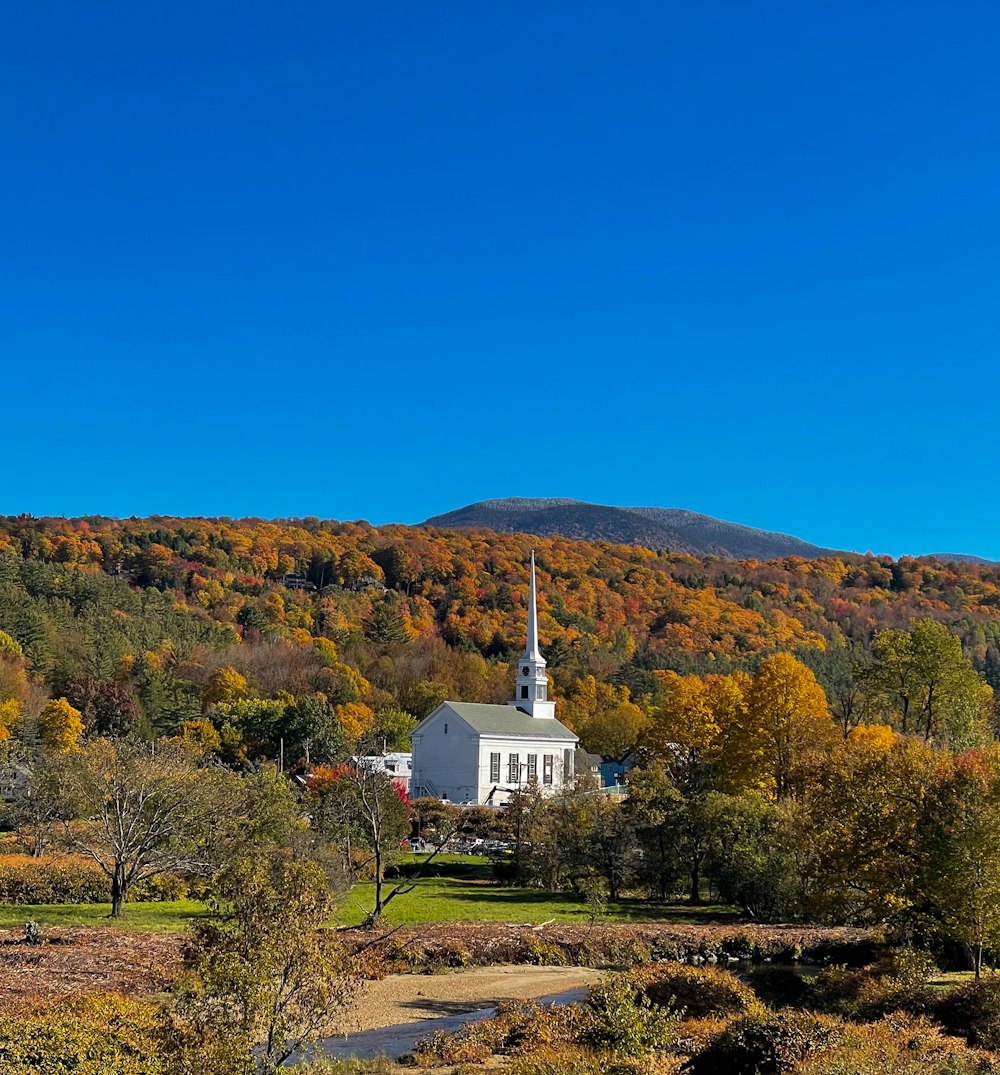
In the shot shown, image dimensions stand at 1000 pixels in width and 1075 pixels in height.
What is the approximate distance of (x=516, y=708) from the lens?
9431cm

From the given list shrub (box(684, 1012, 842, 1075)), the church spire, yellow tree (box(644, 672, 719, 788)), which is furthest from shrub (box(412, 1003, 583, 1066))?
the church spire

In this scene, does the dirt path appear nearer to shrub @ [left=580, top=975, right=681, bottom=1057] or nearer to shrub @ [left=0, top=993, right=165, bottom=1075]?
shrub @ [left=0, top=993, right=165, bottom=1075]

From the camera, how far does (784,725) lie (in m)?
62.1

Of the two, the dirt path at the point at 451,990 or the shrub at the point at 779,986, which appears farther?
the shrub at the point at 779,986

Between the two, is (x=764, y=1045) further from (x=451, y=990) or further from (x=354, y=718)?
(x=354, y=718)

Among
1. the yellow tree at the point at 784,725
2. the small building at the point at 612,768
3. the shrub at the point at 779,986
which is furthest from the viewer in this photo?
the small building at the point at 612,768

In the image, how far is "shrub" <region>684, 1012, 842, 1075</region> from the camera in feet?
65.6

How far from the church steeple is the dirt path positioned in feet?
191

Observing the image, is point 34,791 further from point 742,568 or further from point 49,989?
point 742,568

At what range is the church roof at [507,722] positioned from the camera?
88.7 m

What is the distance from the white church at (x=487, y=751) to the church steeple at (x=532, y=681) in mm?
104

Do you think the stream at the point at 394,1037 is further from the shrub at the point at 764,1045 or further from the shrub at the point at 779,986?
the shrub at the point at 764,1045

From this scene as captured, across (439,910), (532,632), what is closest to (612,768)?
(532,632)

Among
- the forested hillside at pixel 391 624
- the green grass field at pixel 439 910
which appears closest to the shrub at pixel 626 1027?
the green grass field at pixel 439 910
